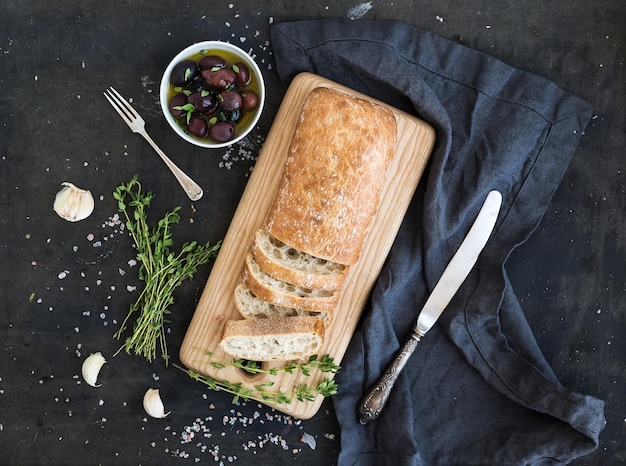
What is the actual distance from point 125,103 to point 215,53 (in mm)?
395

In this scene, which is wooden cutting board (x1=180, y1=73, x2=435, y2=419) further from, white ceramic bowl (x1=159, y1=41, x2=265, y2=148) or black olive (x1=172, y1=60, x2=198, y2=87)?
black olive (x1=172, y1=60, x2=198, y2=87)

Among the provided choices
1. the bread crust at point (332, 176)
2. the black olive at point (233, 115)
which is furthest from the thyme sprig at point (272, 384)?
the black olive at point (233, 115)

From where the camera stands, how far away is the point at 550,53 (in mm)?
2203

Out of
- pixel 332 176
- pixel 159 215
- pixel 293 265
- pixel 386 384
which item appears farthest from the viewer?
pixel 159 215

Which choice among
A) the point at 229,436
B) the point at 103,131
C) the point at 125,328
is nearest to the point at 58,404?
the point at 125,328

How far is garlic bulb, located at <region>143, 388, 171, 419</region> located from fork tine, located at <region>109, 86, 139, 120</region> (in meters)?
1.02

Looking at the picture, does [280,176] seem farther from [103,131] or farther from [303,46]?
[103,131]

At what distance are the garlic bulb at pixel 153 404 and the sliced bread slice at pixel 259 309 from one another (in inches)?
18.8

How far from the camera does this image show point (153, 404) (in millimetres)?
2211

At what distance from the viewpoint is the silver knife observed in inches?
83.7

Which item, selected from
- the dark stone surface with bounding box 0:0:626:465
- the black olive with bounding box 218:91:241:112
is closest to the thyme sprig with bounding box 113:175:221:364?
the dark stone surface with bounding box 0:0:626:465

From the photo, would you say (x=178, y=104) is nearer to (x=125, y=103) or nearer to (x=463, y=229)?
(x=125, y=103)


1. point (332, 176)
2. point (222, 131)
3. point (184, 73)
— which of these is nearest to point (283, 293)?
point (332, 176)

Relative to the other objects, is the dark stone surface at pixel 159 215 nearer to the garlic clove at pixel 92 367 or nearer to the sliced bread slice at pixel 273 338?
the garlic clove at pixel 92 367
